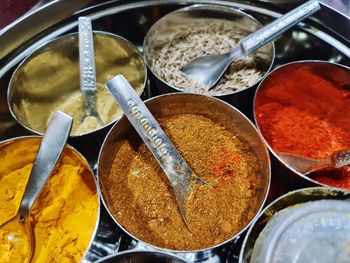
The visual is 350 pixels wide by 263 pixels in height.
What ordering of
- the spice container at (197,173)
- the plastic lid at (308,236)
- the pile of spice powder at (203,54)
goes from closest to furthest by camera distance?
the plastic lid at (308,236) < the spice container at (197,173) < the pile of spice powder at (203,54)

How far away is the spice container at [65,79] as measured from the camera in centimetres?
112

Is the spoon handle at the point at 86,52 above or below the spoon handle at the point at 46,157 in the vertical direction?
above

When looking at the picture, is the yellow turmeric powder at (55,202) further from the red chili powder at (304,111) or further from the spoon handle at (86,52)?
the red chili powder at (304,111)

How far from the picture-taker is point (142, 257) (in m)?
0.79

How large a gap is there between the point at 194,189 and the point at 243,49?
0.46 meters

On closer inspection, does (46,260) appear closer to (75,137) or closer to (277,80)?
(75,137)

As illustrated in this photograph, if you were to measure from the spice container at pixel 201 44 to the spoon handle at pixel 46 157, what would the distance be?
327mm

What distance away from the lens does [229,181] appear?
963mm

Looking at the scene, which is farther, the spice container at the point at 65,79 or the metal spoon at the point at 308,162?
the spice container at the point at 65,79

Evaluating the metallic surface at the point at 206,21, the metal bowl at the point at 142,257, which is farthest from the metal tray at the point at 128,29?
the metal bowl at the point at 142,257

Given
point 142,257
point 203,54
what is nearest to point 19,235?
point 142,257

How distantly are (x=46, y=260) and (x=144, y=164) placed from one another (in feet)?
0.98

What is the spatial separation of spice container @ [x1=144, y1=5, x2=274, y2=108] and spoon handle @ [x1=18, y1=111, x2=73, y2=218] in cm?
33

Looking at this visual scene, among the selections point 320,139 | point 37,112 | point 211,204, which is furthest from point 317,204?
point 37,112
